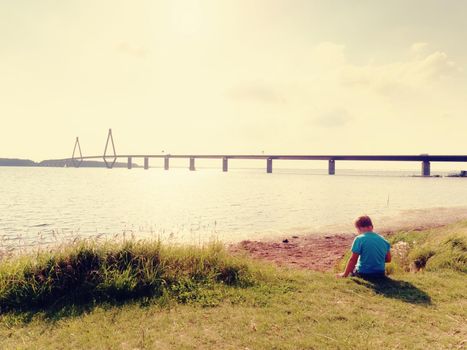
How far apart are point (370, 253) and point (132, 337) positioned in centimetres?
517

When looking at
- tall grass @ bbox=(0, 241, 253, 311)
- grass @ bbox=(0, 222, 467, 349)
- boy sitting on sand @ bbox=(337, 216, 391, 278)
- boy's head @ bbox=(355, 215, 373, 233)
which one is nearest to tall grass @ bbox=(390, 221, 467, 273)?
grass @ bbox=(0, 222, 467, 349)

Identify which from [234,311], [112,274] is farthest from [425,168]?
[112,274]

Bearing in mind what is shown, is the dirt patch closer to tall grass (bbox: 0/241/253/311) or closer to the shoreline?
the shoreline

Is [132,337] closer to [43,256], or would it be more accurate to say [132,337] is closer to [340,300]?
[43,256]

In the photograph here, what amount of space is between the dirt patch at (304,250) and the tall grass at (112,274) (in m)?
4.25

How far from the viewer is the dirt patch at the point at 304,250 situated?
11289 mm

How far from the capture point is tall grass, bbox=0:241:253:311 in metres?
5.80

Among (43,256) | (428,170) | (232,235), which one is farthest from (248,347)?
(428,170)

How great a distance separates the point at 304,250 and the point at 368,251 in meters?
7.14

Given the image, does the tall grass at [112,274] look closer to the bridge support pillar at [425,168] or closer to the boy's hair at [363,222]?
the boy's hair at [363,222]

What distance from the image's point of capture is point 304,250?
13.9 meters

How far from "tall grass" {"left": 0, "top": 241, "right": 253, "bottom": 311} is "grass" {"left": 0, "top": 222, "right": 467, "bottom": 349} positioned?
0.10ft

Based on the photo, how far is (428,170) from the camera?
136m

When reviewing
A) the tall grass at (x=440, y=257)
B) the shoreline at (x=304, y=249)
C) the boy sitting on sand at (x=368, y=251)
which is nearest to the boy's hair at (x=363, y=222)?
the boy sitting on sand at (x=368, y=251)
